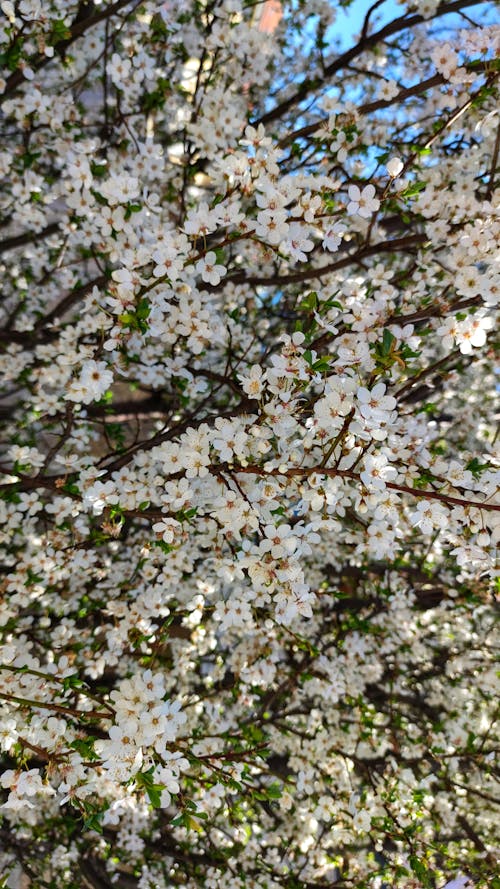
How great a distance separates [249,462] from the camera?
2.56 metres

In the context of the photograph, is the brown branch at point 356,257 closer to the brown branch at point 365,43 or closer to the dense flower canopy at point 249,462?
the dense flower canopy at point 249,462

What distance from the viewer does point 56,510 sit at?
11.6 ft

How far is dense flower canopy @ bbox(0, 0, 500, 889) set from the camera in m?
2.41

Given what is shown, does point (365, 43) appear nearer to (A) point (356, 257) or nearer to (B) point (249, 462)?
Result: (A) point (356, 257)

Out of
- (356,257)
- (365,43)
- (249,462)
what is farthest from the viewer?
(365,43)

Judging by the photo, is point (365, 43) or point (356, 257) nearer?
point (356, 257)

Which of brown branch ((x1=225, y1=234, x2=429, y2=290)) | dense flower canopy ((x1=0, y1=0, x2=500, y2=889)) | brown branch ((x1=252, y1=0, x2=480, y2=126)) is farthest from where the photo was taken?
brown branch ((x1=252, y1=0, x2=480, y2=126))

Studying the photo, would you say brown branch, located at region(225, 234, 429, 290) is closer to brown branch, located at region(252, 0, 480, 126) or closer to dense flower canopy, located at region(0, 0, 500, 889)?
dense flower canopy, located at region(0, 0, 500, 889)

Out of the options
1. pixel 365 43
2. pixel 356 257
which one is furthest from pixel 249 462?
pixel 365 43

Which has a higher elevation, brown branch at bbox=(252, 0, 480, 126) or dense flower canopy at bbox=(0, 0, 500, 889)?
brown branch at bbox=(252, 0, 480, 126)

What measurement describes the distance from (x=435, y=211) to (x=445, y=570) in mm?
3944

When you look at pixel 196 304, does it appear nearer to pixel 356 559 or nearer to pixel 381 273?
pixel 381 273

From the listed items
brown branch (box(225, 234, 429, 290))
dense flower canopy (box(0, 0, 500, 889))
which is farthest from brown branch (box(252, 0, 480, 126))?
brown branch (box(225, 234, 429, 290))

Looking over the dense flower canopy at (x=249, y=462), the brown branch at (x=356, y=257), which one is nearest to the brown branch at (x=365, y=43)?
the dense flower canopy at (x=249, y=462)
